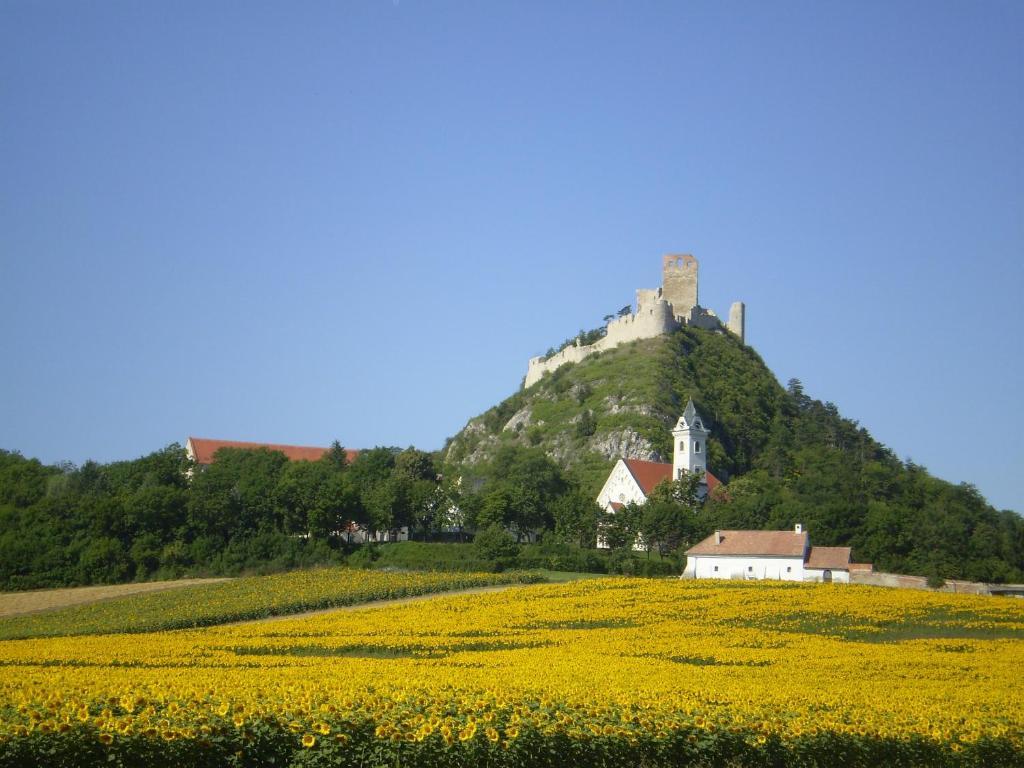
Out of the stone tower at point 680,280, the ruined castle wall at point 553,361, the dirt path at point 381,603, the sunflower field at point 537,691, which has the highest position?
the stone tower at point 680,280

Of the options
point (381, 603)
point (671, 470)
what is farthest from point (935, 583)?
point (671, 470)

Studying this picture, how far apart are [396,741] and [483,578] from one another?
49.9 metres

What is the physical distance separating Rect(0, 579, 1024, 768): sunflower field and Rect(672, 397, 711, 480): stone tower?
6178 cm

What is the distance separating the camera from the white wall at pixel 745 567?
7006 cm

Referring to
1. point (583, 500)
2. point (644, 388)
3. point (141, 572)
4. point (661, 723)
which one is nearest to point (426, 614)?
point (661, 723)

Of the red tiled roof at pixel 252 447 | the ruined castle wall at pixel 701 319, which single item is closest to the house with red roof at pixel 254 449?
the red tiled roof at pixel 252 447

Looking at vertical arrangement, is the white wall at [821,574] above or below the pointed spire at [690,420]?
below

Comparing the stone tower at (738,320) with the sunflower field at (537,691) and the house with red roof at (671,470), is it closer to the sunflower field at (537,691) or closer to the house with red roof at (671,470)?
the house with red roof at (671,470)

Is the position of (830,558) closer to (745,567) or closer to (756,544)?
(756,544)

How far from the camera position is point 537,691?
64.5ft

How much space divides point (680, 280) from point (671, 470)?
49.9 metres

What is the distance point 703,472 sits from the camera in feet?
356

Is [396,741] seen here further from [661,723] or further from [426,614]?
[426,614]

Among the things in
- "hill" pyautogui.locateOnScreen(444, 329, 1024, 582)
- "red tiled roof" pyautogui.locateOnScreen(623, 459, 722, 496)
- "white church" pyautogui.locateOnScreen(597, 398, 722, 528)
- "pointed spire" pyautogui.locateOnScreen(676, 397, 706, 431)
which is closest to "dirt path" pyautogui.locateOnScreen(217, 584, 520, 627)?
"hill" pyautogui.locateOnScreen(444, 329, 1024, 582)
